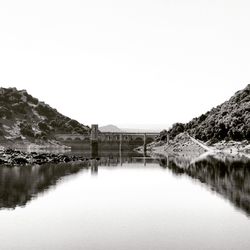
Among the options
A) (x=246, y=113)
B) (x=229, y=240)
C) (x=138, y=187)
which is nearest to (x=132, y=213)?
(x=229, y=240)

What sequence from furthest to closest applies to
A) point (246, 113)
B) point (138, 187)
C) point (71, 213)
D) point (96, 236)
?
point (246, 113), point (138, 187), point (71, 213), point (96, 236)

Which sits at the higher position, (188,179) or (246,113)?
(246,113)

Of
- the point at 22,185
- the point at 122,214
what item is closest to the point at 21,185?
the point at 22,185

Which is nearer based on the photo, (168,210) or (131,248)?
(131,248)

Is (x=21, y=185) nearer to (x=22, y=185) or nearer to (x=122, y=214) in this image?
(x=22, y=185)

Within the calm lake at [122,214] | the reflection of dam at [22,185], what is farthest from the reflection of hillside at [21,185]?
the calm lake at [122,214]

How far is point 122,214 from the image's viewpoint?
152 feet

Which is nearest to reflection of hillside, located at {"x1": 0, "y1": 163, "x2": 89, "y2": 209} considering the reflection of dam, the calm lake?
the reflection of dam

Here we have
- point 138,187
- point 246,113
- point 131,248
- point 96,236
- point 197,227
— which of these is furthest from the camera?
point 246,113

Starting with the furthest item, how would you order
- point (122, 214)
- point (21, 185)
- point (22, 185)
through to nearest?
point (22, 185) → point (21, 185) → point (122, 214)

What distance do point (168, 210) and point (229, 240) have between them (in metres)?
14.4

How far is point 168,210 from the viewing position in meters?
49.1

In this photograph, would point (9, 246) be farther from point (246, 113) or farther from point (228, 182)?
point (246, 113)

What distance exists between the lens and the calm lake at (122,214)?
34.8 metres
